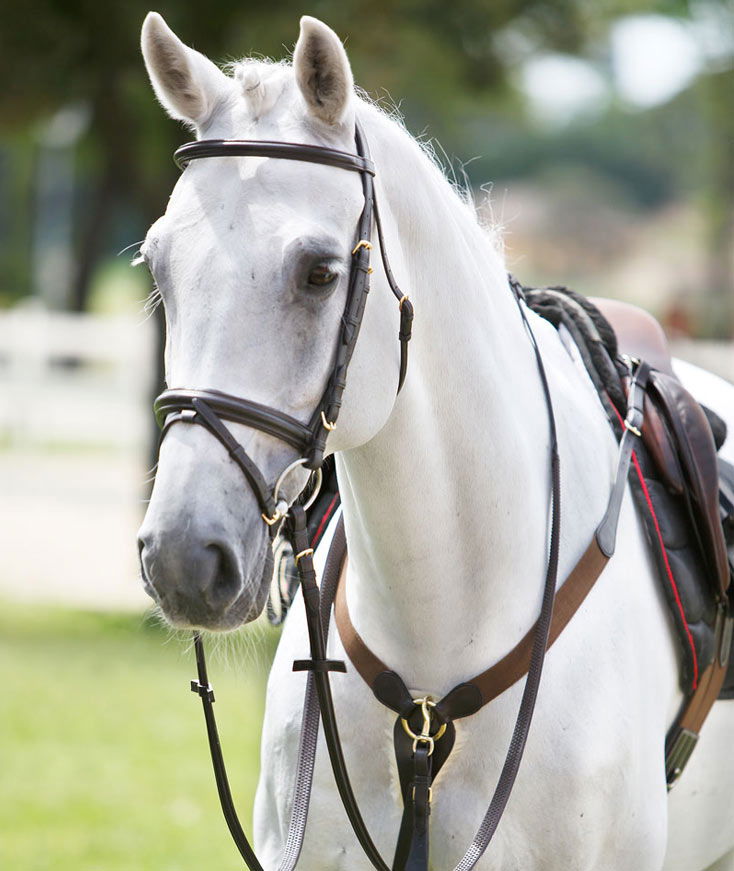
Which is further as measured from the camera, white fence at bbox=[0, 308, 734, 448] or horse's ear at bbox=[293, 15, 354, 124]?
white fence at bbox=[0, 308, 734, 448]

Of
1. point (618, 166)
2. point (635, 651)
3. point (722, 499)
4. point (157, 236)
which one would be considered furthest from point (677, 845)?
point (618, 166)

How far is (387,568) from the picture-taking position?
8.15 feet

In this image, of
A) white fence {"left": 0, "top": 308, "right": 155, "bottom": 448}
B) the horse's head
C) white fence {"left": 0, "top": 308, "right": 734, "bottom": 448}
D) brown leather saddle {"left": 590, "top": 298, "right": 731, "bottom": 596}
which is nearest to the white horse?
the horse's head

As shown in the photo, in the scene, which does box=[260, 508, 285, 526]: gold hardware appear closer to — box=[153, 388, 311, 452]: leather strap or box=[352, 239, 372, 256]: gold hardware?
box=[153, 388, 311, 452]: leather strap

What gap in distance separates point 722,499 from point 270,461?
5.10 ft

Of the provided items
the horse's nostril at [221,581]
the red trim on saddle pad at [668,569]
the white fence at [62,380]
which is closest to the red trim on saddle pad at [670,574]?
the red trim on saddle pad at [668,569]

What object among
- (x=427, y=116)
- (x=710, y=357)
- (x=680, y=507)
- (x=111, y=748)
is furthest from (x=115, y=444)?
(x=680, y=507)

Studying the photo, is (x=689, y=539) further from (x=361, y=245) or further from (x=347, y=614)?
(x=361, y=245)

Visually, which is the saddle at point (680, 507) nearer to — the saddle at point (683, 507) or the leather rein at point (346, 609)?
the saddle at point (683, 507)

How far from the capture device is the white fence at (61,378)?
52.5ft

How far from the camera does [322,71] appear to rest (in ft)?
7.07

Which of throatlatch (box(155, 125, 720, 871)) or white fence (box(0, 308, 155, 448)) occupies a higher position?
white fence (box(0, 308, 155, 448))

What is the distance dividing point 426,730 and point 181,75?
1.34 metres

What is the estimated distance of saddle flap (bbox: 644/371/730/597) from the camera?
9.52 feet
